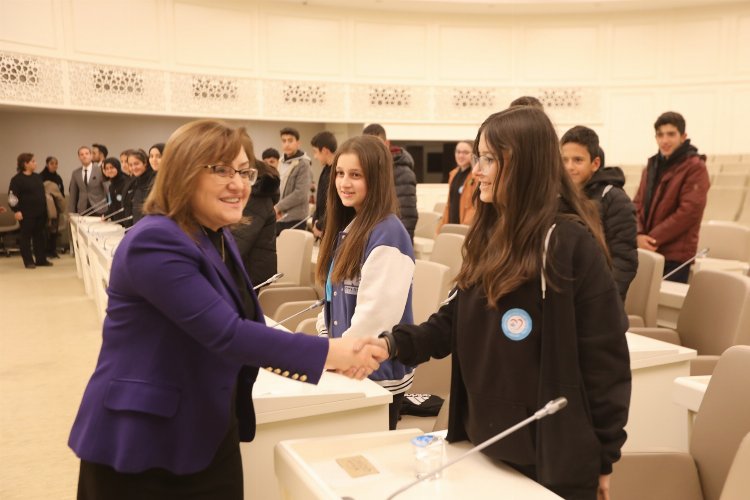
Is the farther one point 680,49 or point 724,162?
point 680,49

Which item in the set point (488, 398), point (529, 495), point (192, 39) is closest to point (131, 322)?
point (488, 398)

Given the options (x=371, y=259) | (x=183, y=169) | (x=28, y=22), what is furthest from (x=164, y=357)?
(x=28, y=22)

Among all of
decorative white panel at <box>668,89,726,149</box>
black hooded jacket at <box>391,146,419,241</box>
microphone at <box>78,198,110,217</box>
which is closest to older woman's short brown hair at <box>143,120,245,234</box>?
black hooded jacket at <box>391,146,419,241</box>

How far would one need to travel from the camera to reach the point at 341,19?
1096cm

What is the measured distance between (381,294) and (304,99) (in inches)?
360

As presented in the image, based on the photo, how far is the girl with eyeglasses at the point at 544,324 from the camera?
4.12 ft

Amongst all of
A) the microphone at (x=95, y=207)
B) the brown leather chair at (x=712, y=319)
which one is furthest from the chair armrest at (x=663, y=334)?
the microphone at (x=95, y=207)

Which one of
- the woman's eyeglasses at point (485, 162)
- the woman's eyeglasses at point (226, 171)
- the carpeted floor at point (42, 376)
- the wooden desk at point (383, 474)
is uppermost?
the woman's eyeglasses at point (485, 162)

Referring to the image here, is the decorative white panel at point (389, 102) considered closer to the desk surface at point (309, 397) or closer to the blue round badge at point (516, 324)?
the desk surface at point (309, 397)

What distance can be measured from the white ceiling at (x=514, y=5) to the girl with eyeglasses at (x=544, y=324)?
9952mm

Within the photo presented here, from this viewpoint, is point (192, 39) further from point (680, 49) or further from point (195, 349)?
point (195, 349)

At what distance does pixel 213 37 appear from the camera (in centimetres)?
1002

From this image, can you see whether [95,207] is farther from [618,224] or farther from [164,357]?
[164,357]

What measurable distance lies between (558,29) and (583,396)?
11565 mm
